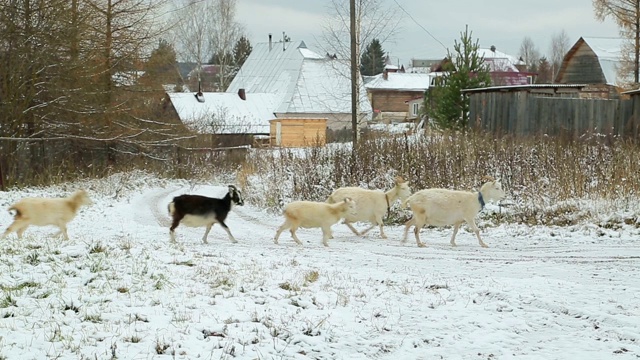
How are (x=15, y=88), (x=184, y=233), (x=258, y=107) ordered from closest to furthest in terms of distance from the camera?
(x=184, y=233) < (x=15, y=88) < (x=258, y=107)

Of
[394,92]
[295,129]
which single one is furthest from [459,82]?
[394,92]

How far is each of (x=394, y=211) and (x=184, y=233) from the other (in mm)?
5513

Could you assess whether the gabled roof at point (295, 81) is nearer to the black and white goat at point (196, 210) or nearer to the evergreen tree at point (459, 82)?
the evergreen tree at point (459, 82)

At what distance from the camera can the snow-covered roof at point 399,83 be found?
3379 inches

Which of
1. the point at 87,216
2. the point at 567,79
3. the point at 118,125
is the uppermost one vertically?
the point at 567,79

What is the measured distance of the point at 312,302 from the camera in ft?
25.6

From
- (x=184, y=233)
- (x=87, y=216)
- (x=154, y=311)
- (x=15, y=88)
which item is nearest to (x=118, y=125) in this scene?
(x=15, y=88)

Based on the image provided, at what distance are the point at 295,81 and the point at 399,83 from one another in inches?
1206

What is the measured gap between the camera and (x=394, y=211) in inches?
703

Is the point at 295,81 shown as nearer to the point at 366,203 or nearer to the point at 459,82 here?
the point at 459,82

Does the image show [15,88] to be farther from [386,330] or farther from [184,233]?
[386,330]

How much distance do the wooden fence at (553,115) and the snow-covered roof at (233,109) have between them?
23.1m

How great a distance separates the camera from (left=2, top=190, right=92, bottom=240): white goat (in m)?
13.3

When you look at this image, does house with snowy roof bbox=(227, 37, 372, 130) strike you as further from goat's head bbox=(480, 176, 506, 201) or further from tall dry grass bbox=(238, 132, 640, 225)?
goat's head bbox=(480, 176, 506, 201)
